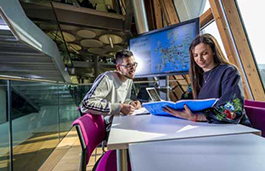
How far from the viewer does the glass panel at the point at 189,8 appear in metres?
2.44

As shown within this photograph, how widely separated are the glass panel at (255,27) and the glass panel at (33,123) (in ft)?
10.1

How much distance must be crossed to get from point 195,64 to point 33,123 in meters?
2.76

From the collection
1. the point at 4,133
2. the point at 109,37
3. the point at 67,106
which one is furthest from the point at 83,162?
the point at 109,37

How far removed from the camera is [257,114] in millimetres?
909

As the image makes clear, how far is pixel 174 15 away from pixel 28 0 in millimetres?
4494

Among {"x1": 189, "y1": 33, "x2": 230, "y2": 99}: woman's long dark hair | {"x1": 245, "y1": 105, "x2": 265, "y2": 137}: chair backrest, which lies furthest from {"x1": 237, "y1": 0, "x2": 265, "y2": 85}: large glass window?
{"x1": 245, "y1": 105, "x2": 265, "y2": 137}: chair backrest

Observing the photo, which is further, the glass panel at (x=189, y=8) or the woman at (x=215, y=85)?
the glass panel at (x=189, y=8)

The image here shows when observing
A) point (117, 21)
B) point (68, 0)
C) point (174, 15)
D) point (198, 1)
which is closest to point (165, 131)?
point (198, 1)

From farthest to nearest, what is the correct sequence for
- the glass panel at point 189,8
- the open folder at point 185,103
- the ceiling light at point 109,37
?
1. the ceiling light at point 109,37
2. the glass panel at point 189,8
3. the open folder at point 185,103

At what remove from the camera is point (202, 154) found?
44 centimetres

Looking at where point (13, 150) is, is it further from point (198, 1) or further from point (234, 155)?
point (198, 1)

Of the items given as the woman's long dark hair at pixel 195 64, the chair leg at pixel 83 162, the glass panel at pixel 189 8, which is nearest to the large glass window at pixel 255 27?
the glass panel at pixel 189 8

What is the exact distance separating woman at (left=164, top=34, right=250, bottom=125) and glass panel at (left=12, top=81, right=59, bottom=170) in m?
2.01

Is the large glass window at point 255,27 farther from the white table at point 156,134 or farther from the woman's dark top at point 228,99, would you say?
the white table at point 156,134
